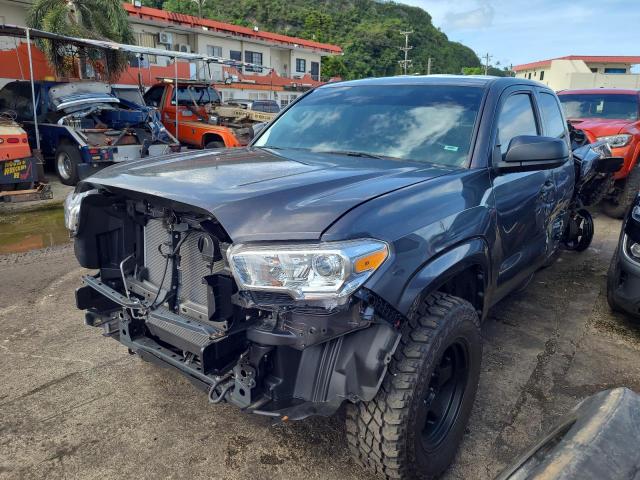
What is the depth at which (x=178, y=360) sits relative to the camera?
91.6 inches

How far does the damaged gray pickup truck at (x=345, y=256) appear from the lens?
195cm

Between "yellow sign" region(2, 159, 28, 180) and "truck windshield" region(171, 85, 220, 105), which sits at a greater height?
"truck windshield" region(171, 85, 220, 105)

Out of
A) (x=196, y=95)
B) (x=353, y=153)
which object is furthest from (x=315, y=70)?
(x=353, y=153)

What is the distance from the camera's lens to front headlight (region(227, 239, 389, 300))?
73.7 inches

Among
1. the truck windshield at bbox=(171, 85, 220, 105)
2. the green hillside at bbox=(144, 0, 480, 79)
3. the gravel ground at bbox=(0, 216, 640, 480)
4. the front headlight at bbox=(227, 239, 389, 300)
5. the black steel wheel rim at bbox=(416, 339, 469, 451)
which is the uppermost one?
the green hillside at bbox=(144, 0, 480, 79)

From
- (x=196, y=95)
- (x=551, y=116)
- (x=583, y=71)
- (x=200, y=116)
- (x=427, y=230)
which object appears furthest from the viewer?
(x=583, y=71)

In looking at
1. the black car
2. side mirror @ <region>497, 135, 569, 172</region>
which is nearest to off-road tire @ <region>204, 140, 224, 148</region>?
the black car

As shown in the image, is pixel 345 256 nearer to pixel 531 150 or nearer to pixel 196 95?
pixel 531 150

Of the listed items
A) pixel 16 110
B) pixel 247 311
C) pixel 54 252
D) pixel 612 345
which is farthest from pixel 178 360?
pixel 16 110

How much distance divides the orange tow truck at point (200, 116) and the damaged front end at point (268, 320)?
9.00m

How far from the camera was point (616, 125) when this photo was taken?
7.77 metres

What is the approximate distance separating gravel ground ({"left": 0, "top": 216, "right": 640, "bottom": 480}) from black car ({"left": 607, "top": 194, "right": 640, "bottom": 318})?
12.5 inches

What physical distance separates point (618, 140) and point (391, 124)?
591 cm

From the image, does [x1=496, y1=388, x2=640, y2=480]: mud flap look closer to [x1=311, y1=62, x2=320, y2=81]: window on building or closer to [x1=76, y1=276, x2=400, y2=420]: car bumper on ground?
[x1=76, y1=276, x2=400, y2=420]: car bumper on ground
